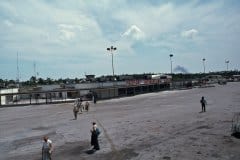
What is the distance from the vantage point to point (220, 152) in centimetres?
1900

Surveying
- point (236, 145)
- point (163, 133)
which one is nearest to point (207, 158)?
point (236, 145)

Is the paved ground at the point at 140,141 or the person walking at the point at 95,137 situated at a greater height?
the person walking at the point at 95,137

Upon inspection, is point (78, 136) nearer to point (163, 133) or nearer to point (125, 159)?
point (163, 133)

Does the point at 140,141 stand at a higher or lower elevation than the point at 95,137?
lower

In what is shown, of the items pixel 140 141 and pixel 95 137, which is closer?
pixel 95 137

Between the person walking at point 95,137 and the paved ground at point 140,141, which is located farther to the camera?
the person walking at point 95,137

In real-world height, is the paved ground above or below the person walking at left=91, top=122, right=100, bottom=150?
below

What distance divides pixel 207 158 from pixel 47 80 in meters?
182

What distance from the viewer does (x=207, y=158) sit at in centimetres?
1784

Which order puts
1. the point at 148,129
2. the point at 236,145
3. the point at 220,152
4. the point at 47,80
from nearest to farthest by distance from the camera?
the point at 220,152
the point at 236,145
the point at 148,129
the point at 47,80

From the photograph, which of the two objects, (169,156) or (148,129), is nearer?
(169,156)

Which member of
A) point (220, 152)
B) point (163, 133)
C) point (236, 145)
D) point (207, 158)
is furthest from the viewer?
point (163, 133)

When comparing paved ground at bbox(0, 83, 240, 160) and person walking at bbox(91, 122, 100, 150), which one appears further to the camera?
person walking at bbox(91, 122, 100, 150)

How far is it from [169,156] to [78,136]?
951cm
